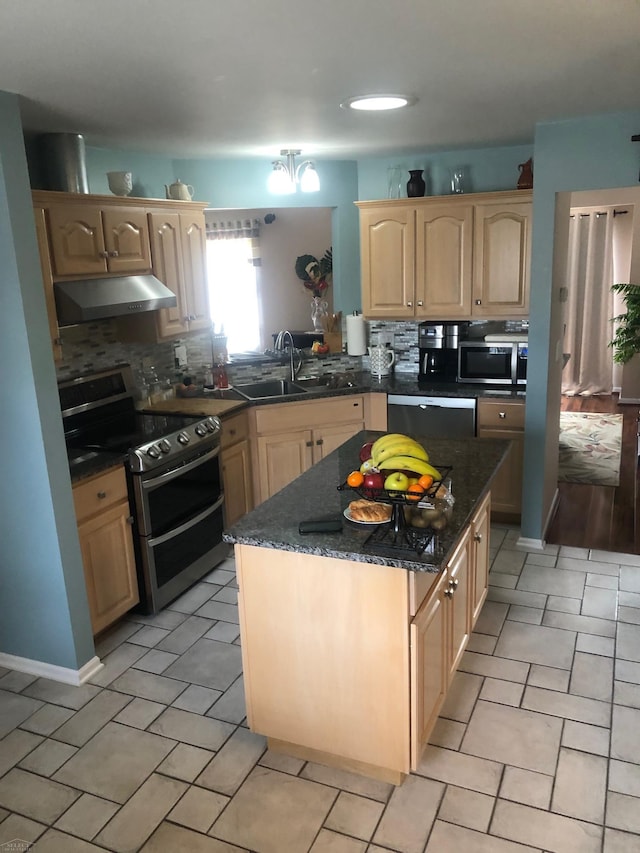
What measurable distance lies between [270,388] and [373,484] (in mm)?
3022

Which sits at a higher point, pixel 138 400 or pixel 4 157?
pixel 4 157

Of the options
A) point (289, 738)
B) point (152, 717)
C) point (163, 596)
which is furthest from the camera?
point (163, 596)

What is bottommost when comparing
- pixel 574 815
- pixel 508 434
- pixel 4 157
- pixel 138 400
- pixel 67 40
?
pixel 574 815

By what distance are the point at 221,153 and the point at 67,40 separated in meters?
2.43

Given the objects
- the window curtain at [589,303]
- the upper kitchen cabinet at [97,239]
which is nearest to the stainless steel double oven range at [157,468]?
the upper kitchen cabinet at [97,239]

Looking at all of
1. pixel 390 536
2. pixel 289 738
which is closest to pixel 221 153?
pixel 390 536

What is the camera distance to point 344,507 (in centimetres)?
252

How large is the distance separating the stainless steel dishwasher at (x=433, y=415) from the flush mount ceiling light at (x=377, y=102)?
1.98 m

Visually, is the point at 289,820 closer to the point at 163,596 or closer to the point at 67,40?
the point at 163,596

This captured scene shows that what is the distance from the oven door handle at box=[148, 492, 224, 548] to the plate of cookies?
1.50m

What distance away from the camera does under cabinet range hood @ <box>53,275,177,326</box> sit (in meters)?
3.28

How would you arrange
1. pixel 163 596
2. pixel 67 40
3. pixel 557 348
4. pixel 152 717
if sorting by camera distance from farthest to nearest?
pixel 557 348, pixel 163 596, pixel 152 717, pixel 67 40

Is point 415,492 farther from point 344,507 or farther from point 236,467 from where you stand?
point 236,467

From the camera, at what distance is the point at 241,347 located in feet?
25.2
